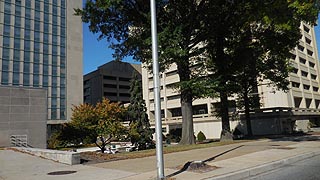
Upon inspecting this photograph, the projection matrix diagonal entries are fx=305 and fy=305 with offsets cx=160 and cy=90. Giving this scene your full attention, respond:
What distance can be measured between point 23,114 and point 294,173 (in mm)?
22809

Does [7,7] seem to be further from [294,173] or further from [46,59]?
[294,173]

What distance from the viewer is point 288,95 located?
54.9 meters

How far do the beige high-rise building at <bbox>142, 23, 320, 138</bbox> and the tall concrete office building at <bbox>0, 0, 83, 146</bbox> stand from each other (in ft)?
83.3

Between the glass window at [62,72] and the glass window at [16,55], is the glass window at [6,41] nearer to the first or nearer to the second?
the glass window at [16,55]

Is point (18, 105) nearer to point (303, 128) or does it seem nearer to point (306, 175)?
point (306, 175)

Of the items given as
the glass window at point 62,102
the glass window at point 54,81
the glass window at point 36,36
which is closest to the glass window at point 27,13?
the glass window at point 36,36

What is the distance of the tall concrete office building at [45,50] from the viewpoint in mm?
71312

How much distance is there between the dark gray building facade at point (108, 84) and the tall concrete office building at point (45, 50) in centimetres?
3089

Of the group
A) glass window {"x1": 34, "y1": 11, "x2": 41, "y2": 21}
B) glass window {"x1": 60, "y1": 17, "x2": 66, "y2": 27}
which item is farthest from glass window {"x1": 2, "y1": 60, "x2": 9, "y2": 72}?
glass window {"x1": 60, "y1": 17, "x2": 66, "y2": 27}

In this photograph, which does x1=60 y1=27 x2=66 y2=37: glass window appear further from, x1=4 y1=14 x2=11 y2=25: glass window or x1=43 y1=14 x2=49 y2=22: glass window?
x1=4 y1=14 x2=11 y2=25: glass window

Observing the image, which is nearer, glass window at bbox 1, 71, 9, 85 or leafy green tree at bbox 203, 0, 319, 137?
leafy green tree at bbox 203, 0, 319, 137

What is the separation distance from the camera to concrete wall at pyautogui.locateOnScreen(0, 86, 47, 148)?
24844 millimetres

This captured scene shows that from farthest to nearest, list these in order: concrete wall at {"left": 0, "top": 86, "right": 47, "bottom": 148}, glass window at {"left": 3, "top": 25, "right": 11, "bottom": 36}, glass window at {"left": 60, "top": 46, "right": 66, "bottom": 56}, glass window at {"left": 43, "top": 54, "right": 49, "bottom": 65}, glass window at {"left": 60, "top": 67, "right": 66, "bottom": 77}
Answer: glass window at {"left": 60, "top": 46, "right": 66, "bottom": 56} < glass window at {"left": 60, "top": 67, "right": 66, "bottom": 77} < glass window at {"left": 43, "top": 54, "right": 49, "bottom": 65} < glass window at {"left": 3, "top": 25, "right": 11, "bottom": 36} < concrete wall at {"left": 0, "top": 86, "right": 47, "bottom": 148}

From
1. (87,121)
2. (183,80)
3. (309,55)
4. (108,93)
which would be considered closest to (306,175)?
(183,80)
